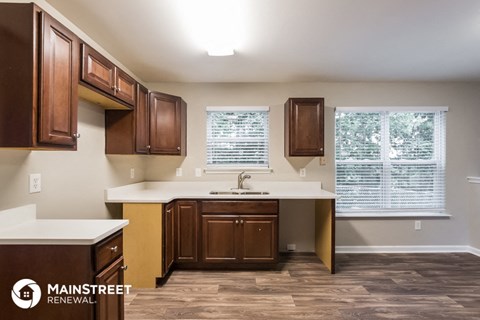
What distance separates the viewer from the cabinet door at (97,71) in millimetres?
1771

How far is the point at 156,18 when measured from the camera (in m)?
2.01

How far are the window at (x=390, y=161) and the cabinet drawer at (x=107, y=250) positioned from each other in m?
2.92

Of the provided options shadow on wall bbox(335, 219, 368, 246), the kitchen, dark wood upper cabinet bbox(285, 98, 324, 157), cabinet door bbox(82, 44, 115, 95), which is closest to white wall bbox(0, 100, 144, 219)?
cabinet door bbox(82, 44, 115, 95)

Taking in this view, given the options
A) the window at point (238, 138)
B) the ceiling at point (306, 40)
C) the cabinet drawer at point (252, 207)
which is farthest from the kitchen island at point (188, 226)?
the ceiling at point (306, 40)

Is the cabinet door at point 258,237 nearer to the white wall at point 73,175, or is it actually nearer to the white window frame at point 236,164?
the white window frame at point 236,164

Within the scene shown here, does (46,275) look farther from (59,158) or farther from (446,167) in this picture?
(446,167)

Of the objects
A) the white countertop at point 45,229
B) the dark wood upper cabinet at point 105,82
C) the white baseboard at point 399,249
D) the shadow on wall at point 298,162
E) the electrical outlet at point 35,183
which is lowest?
the white baseboard at point 399,249

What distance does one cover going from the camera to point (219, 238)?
290 cm

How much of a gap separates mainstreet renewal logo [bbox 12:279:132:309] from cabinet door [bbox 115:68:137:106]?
4.98 ft

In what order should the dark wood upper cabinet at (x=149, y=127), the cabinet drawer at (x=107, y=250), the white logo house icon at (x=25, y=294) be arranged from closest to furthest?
the white logo house icon at (x=25, y=294) < the cabinet drawer at (x=107, y=250) < the dark wood upper cabinet at (x=149, y=127)

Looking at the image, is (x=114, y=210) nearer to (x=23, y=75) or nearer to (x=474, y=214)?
(x=23, y=75)

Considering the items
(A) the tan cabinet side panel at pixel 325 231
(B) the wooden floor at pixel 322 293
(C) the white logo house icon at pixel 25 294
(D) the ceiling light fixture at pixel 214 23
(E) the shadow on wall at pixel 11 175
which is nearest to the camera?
(C) the white logo house icon at pixel 25 294

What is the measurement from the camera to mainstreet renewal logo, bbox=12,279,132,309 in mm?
1296

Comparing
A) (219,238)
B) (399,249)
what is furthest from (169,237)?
(399,249)
